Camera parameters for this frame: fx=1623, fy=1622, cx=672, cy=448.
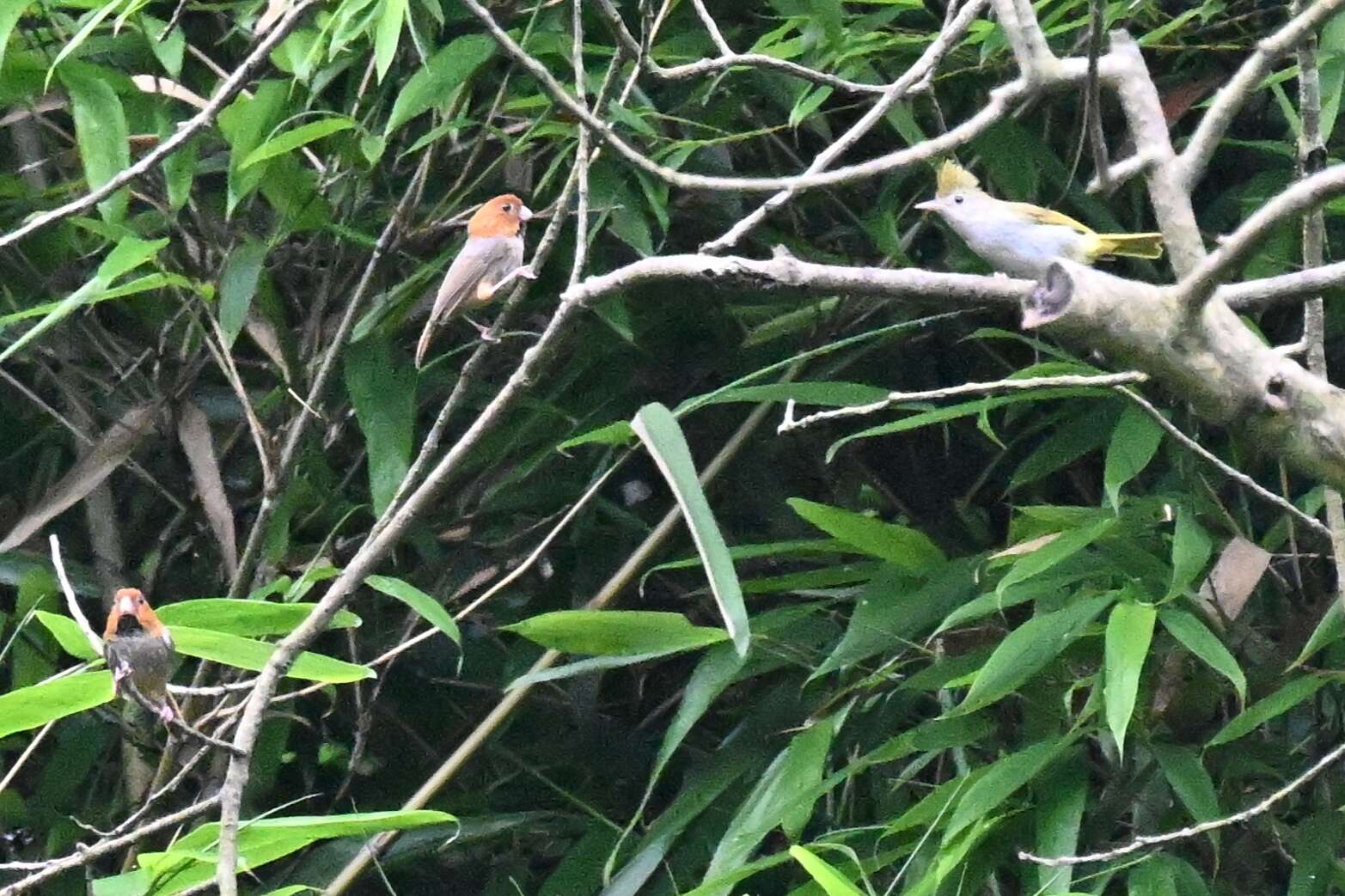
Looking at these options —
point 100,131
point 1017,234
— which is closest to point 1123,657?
point 1017,234

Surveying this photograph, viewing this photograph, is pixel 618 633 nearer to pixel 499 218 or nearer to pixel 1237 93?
pixel 499 218

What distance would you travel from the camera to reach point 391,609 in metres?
2.09

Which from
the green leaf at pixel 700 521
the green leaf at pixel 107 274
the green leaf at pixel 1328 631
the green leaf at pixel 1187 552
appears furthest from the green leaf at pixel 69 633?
the green leaf at pixel 1328 631

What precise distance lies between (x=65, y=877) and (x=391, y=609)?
0.50 m

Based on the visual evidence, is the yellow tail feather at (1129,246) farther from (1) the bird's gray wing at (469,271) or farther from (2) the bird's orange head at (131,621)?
(2) the bird's orange head at (131,621)

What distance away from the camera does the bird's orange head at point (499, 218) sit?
1.76 metres

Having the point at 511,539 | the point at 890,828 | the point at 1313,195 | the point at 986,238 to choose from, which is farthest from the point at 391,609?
the point at 1313,195

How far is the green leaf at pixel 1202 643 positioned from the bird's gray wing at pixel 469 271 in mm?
743

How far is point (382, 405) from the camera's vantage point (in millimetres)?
1823

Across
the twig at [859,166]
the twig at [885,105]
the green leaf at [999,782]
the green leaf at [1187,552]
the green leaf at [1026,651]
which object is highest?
the twig at [859,166]

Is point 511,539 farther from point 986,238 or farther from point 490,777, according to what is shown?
point 986,238

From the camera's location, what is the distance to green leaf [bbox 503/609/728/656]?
1.67 m

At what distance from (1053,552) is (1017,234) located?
0.33 metres

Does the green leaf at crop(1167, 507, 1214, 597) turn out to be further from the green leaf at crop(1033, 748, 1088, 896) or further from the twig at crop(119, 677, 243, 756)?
the twig at crop(119, 677, 243, 756)
